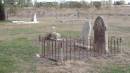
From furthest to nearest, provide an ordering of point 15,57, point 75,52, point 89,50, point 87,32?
1. point 87,32
2. point 89,50
3. point 75,52
4. point 15,57

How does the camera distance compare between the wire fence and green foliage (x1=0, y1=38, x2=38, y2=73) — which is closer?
green foliage (x1=0, y1=38, x2=38, y2=73)

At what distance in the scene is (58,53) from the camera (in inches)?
441

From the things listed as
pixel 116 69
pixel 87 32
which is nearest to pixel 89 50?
pixel 87 32

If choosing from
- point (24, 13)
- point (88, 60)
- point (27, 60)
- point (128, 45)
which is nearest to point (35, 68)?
point (27, 60)

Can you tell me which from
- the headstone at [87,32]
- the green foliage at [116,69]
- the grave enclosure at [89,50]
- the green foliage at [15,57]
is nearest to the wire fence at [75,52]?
the grave enclosure at [89,50]

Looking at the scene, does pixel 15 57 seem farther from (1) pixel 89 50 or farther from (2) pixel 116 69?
(2) pixel 116 69

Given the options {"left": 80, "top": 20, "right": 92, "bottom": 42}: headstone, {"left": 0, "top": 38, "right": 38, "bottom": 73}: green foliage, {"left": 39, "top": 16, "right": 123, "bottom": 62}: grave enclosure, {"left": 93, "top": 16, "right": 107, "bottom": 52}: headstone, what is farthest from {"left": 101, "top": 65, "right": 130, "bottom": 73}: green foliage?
{"left": 80, "top": 20, "right": 92, "bottom": 42}: headstone

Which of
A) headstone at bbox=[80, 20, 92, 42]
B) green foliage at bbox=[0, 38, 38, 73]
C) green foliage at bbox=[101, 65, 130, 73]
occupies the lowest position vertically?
green foliage at bbox=[101, 65, 130, 73]

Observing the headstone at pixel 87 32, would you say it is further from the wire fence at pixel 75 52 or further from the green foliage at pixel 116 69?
the green foliage at pixel 116 69

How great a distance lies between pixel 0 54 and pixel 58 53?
2000mm

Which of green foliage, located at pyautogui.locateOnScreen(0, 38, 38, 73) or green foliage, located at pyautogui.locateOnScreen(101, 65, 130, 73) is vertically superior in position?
green foliage, located at pyautogui.locateOnScreen(0, 38, 38, 73)

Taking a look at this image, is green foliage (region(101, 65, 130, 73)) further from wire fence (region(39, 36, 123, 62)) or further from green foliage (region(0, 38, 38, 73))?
green foliage (region(0, 38, 38, 73))

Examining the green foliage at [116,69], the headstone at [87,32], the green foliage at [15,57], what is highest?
the headstone at [87,32]

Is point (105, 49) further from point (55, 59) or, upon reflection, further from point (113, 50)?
point (55, 59)
